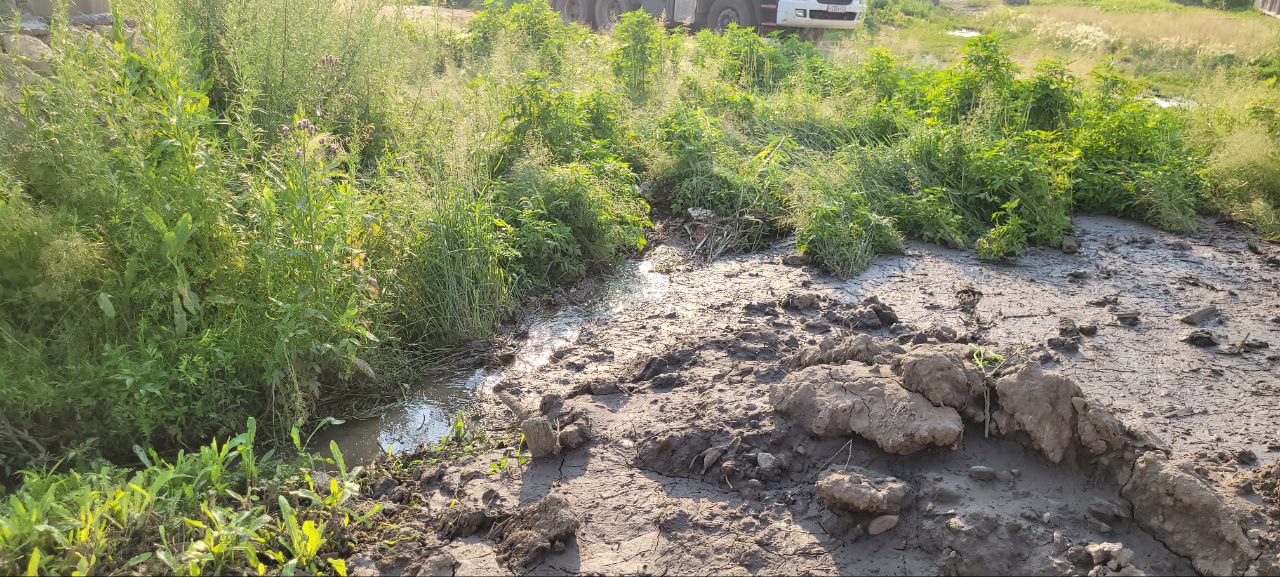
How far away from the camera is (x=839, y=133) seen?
25.7 feet

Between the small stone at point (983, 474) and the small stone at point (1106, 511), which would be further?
the small stone at point (983, 474)

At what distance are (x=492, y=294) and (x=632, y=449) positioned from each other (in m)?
1.83

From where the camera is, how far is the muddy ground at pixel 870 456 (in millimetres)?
3047

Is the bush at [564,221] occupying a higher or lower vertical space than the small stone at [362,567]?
higher

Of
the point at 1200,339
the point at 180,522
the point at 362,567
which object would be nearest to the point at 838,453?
the point at 362,567

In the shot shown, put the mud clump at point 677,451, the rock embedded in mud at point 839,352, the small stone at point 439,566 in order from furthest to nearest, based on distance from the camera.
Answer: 1. the rock embedded in mud at point 839,352
2. the mud clump at point 677,451
3. the small stone at point 439,566

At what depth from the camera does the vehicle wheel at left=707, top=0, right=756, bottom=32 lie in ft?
48.0

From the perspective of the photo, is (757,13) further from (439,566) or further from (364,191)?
(439,566)

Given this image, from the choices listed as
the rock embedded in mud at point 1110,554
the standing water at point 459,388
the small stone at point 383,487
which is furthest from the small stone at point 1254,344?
the small stone at point 383,487

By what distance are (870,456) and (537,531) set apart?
1375mm

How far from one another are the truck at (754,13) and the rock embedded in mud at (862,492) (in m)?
11.5

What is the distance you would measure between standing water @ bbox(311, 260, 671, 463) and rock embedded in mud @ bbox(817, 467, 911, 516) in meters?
1.97

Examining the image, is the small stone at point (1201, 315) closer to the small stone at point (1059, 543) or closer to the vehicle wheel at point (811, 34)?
the small stone at point (1059, 543)

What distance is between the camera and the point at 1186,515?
3.02m
